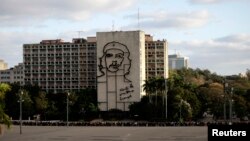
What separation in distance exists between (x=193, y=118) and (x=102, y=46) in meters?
35.4

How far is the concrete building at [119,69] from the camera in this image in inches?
5423

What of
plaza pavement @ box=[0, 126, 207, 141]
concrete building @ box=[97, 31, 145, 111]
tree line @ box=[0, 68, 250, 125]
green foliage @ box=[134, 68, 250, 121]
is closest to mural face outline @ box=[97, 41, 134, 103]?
concrete building @ box=[97, 31, 145, 111]

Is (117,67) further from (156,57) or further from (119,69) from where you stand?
(156,57)

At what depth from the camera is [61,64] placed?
156m

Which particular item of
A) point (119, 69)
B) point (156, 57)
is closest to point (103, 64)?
point (119, 69)

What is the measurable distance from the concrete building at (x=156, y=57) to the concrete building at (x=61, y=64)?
16.3 metres

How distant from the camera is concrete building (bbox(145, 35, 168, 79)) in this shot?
5851 inches

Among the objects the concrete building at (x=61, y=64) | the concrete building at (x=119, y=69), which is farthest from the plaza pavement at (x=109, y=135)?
the concrete building at (x=61, y=64)

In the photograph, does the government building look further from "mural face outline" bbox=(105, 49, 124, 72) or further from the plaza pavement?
the plaza pavement

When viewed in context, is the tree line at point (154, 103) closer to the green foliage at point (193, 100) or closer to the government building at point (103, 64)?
the green foliage at point (193, 100)

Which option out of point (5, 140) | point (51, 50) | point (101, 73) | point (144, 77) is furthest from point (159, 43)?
point (5, 140)

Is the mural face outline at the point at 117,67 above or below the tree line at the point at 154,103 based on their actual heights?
above

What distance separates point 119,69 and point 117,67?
2.52ft

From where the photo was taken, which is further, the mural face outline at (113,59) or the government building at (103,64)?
the mural face outline at (113,59)
